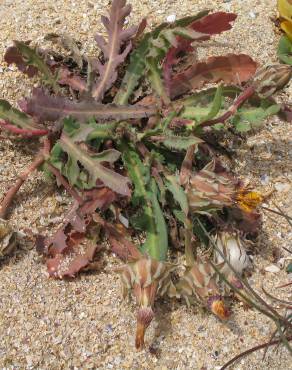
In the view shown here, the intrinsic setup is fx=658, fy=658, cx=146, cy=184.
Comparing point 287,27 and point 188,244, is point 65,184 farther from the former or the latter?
point 287,27

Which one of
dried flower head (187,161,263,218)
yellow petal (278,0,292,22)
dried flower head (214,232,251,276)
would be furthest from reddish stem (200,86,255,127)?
yellow petal (278,0,292,22)

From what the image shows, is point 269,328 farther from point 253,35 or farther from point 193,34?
point 253,35

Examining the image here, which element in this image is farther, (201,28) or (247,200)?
(201,28)

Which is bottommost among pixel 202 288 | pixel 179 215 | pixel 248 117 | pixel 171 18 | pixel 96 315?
pixel 96 315

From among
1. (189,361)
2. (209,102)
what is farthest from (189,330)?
(209,102)

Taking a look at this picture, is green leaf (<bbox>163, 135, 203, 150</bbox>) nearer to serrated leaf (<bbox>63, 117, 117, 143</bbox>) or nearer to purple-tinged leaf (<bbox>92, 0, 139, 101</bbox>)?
serrated leaf (<bbox>63, 117, 117, 143</bbox>)

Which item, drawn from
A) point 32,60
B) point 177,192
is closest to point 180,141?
point 177,192

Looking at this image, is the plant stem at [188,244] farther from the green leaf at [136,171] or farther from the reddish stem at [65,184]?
the reddish stem at [65,184]
